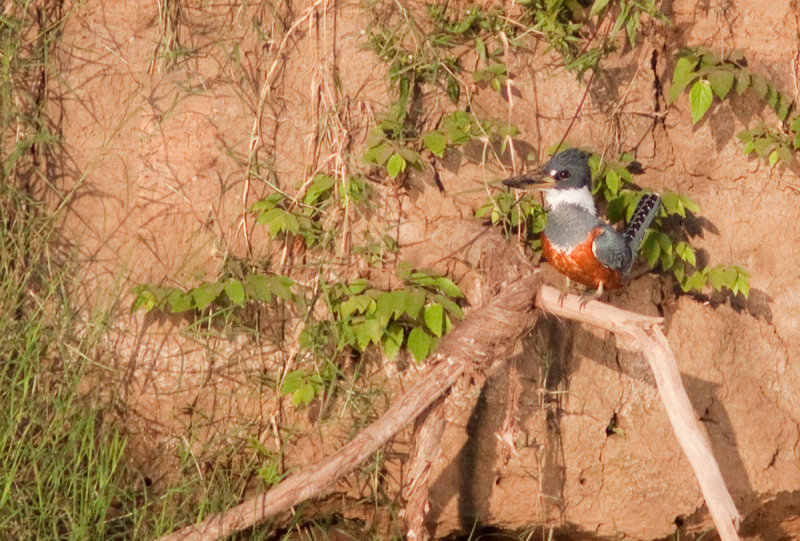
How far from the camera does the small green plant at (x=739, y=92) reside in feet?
14.9

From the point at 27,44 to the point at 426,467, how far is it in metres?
2.45

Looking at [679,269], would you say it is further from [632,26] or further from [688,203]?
[632,26]

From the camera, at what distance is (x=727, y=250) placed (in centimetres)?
481

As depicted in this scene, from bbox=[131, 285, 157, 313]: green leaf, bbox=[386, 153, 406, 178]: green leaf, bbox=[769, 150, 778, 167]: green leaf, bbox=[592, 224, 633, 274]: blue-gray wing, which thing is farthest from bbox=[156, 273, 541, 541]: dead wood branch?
bbox=[769, 150, 778, 167]: green leaf

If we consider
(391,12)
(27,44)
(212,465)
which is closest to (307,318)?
(212,465)

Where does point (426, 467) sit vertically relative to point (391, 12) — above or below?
below

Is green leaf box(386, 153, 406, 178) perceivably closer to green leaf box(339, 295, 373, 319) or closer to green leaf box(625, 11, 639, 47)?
green leaf box(339, 295, 373, 319)

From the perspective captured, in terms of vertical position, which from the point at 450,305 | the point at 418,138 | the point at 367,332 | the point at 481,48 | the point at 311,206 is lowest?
the point at 367,332

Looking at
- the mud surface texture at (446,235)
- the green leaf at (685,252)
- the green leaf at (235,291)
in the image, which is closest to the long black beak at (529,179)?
the mud surface texture at (446,235)

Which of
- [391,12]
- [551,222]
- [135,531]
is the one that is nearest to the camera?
[135,531]

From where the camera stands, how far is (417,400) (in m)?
4.09

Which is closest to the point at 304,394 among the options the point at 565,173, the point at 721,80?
the point at 565,173

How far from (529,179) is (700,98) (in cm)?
84

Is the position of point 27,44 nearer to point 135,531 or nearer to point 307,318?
point 307,318
